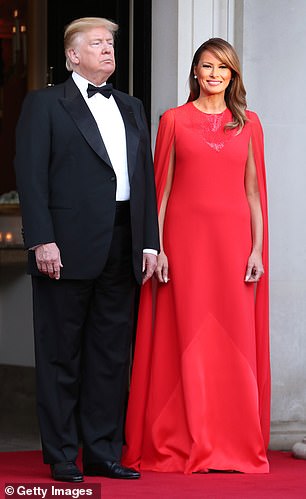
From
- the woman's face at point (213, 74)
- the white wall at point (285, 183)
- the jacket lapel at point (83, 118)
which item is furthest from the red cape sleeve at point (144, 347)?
the white wall at point (285, 183)

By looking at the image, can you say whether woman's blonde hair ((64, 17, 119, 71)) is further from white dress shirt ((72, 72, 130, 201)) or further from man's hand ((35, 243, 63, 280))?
man's hand ((35, 243, 63, 280))

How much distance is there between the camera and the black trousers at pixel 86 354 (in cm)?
489

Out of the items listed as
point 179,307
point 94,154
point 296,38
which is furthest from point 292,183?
point 94,154

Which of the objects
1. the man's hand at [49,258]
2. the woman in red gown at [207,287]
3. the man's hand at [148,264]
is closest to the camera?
the man's hand at [49,258]

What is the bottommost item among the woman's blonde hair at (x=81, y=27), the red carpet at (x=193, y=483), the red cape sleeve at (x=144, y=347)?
the red carpet at (x=193, y=483)

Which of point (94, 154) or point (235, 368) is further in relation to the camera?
point (235, 368)

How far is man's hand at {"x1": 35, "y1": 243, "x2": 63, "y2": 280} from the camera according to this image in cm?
474

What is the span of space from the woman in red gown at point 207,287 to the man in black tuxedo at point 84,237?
281 millimetres

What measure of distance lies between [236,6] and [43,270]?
1.87 metres

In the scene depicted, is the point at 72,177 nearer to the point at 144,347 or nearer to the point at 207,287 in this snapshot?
the point at 207,287

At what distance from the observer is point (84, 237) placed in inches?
191

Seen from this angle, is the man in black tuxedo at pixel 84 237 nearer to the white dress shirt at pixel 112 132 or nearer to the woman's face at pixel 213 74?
the white dress shirt at pixel 112 132

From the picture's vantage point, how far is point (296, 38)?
609 cm

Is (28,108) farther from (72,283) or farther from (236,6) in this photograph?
(236,6)
